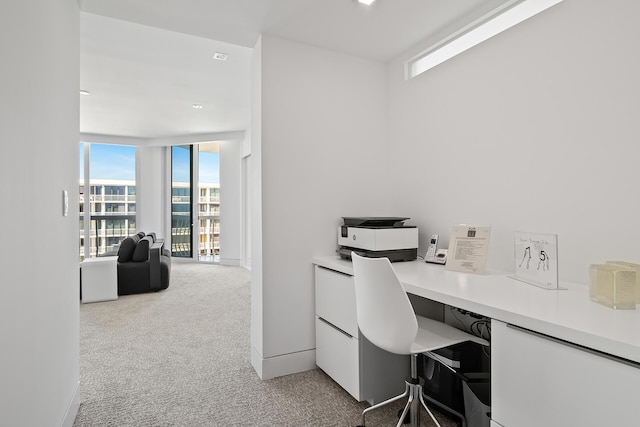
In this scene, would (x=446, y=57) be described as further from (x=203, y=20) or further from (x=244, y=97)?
(x=244, y=97)

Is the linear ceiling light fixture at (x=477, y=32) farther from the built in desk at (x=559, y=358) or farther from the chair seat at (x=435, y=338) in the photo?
the chair seat at (x=435, y=338)

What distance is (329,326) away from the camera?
2305mm

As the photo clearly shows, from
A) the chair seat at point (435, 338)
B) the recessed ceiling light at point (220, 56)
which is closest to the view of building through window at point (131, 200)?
the recessed ceiling light at point (220, 56)

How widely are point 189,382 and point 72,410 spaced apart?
646 millimetres

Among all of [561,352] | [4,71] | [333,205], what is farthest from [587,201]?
[4,71]

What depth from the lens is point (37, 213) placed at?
1315 millimetres

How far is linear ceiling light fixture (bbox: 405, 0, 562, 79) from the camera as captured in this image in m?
1.84

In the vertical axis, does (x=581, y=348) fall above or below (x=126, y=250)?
above

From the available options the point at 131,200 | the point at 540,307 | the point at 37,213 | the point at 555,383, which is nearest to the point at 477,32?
the point at 540,307

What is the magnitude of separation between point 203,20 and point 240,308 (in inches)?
118

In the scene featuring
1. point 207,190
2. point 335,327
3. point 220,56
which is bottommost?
point 335,327

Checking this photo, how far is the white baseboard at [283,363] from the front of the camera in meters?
2.35

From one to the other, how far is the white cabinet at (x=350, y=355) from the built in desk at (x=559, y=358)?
731 millimetres

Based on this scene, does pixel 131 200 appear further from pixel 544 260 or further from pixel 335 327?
pixel 544 260
